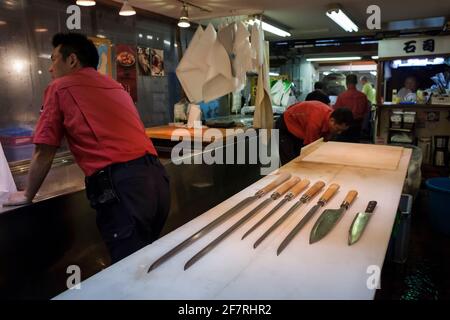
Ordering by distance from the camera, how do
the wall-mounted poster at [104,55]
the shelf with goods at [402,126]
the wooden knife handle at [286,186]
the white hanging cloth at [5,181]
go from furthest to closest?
the shelf with goods at [402,126], the wall-mounted poster at [104,55], the white hanging cloth at [5,181], the wooden knife handle at [286,186]

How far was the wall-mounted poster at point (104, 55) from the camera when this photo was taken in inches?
123

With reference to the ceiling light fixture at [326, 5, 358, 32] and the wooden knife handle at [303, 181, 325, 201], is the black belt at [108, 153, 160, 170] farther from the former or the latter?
the ceiling light fixture at [326, 5, 358, 32]

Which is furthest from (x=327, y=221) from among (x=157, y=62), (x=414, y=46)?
(x=414, y=46)

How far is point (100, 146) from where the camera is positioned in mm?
1649

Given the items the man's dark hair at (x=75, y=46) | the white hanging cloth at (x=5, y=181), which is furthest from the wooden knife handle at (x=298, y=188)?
A: the white hanging cloth at (x=5, y=181)

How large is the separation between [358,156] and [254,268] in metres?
1.66

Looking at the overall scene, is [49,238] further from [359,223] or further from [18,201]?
[359,223]

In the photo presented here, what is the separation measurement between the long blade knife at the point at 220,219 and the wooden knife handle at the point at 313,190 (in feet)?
0.56

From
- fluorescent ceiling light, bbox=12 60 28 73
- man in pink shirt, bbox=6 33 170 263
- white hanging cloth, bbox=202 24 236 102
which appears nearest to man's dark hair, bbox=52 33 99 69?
man in pink shirt, bbox=6 33 170 263

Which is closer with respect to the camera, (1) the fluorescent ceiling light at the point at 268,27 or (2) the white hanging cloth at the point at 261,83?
(2) the white hanging cloth at the point at 261,83

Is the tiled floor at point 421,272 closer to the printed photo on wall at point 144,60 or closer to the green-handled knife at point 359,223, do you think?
the green-handled knife at point 359,223

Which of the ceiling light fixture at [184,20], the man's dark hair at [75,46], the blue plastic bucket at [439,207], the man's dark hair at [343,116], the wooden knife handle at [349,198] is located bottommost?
the blue plastic bucket at [439,207]

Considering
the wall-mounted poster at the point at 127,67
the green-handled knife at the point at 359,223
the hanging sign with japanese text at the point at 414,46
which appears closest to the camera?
the green-handled knife at the point at 359,223

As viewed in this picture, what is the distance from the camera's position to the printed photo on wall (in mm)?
3624
